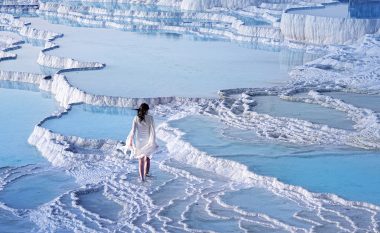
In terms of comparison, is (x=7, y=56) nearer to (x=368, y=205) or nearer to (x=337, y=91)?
(x=337, y=91)

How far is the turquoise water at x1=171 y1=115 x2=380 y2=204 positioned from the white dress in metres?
0.76

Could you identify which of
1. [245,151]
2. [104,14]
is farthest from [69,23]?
[245,151]

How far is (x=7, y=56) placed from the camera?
38.7 ft

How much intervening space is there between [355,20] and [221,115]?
5960mm

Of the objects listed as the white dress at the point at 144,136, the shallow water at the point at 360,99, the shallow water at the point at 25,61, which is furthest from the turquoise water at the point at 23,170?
the shallow water at the point at 360,99

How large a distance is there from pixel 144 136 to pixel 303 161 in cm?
122

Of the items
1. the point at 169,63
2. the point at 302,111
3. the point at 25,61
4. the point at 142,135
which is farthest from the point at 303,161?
the point at 25,61

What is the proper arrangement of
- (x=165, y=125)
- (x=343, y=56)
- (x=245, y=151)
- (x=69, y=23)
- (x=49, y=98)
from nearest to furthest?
(x=245, y=151) → (x=165, y=125) → (x=49, y=98) → (x=343, y=56) → (x=69, y=23)

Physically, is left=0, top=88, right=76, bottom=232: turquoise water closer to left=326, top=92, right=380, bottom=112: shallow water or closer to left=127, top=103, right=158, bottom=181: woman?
left=127, top=103, right=158, bottom=181: woman

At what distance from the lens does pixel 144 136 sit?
4.97m

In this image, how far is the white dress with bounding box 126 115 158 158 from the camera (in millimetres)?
4914

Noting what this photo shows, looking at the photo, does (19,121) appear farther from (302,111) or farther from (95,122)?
(302,111)

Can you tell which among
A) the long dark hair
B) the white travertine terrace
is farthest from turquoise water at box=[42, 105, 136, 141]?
the long dark hair

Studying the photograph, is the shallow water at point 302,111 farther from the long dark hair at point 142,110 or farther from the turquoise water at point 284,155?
the long dark hair at point 142,110
